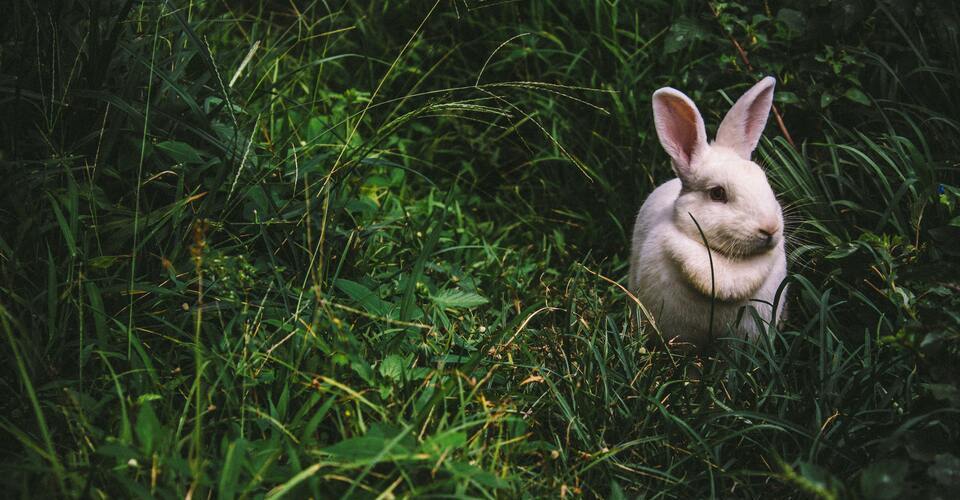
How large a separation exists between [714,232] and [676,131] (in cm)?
41

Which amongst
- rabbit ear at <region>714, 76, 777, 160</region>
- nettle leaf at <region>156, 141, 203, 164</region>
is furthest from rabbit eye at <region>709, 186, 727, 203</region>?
nettle leaf at <region>156, 141, 203, 164</region>

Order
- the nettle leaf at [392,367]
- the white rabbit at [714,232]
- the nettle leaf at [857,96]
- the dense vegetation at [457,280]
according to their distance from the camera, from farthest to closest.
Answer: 1. the nettle leaf at [857,96]
2. the white rabbit at [714,232]
3. the nettle leaf at [392,367]
4. the dense vegetation at [457,280]

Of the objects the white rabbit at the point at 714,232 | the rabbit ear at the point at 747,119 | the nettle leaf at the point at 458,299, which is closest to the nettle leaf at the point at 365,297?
the nettle leaf at the point at 458,299

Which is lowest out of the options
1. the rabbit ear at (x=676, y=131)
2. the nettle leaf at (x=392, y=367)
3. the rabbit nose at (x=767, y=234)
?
the nettle leaf at (x=392, y=367)

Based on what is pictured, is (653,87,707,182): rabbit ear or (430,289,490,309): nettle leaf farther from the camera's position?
(653,87,707,182): rabbit ear

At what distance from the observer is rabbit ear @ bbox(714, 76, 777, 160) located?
123 inches

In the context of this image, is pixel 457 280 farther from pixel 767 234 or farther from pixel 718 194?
pixel 767 234

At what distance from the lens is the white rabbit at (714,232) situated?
300cm

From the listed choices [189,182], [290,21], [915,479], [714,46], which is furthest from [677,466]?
[290,21]

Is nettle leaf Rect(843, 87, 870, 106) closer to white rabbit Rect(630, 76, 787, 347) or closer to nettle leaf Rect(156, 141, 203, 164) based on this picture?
white rabbit Rect(630, 76, 787, 347)

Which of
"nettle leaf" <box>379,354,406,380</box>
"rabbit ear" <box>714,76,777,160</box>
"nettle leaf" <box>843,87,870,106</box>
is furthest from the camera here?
"nettle leaf" <box>843,87,870,106</box>

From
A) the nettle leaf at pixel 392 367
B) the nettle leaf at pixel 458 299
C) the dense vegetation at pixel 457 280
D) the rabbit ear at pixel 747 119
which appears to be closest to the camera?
the dense vegetation at pixel 457 280

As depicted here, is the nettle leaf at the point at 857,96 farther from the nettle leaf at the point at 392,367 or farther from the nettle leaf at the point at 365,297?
the nettle leaf at the point at 392,367

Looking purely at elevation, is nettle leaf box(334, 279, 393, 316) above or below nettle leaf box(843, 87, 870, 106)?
below
